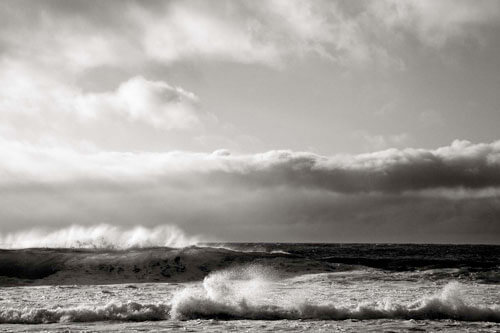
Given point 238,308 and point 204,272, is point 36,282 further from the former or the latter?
point 238,308

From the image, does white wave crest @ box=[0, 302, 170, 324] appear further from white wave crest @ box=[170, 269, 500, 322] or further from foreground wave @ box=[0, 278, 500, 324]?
white wave crest @ box=[170, 269, 500, 322]

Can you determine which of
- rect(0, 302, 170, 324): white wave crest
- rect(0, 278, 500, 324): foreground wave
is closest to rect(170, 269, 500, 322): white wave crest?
rect(0, 278, 500, 324): foreground wave

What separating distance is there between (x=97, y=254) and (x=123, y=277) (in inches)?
236

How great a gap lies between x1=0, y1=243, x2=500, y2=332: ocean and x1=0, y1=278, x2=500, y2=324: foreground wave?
0.03 meters

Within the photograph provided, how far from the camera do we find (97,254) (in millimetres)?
28500

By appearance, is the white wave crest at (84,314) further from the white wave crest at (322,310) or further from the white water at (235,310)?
the white wave crest at (322,310)

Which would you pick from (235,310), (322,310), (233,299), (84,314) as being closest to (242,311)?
(235,310)

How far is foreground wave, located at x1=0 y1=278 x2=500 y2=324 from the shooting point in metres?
11.8

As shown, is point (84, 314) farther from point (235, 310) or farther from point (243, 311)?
point (243, 311)

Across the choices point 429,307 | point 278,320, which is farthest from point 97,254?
point 429,307

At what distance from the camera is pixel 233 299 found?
12.8 metres

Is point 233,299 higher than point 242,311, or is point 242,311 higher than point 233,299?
point 233,299

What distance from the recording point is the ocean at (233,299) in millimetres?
11086

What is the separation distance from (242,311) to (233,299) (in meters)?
0.69
